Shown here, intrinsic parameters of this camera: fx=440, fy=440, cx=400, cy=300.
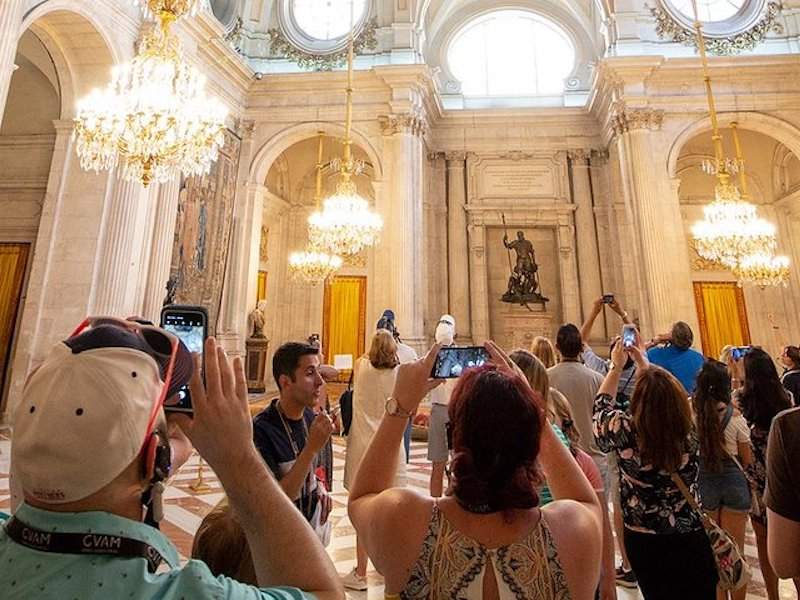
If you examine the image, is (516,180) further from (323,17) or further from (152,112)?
(152,112)

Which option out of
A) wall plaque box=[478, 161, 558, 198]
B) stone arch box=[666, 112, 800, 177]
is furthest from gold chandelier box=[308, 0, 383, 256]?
stone arch box=[666, 112, 800, 177]

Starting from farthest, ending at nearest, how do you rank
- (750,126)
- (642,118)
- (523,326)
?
(523,326)
(750,126)
(642,118)

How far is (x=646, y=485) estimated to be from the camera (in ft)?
6.45

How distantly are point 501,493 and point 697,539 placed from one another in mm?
1493

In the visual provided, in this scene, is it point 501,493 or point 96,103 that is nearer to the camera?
point 501,493

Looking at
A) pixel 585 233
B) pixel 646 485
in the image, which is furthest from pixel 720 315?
pixel 646 485

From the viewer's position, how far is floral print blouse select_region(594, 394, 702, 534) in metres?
1.89

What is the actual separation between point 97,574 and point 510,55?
1756cm

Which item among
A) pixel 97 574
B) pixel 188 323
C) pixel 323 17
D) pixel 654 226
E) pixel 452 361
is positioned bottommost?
pixel 97 574

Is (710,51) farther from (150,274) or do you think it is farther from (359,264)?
(150,274)

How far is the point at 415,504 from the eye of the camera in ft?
3.44

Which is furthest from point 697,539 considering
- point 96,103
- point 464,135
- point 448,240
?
point 464,135

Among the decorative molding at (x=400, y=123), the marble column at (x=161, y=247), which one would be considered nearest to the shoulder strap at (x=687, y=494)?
the marble column at (x=161, y=247)

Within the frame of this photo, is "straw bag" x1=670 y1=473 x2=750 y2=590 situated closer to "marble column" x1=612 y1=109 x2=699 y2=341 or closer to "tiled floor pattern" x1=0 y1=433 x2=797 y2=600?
"tiled floor pattern" x1=0 y1=433 x2=797 y2=600
